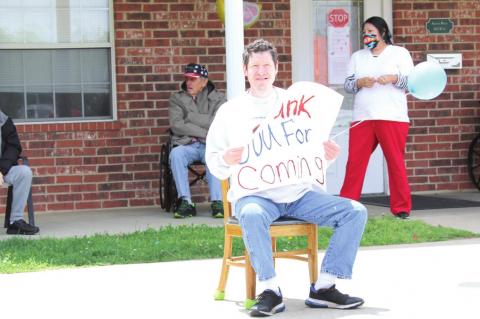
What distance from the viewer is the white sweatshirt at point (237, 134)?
5.69m

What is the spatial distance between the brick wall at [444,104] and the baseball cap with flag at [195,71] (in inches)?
99.1

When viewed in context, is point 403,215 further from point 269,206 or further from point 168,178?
point 269,206

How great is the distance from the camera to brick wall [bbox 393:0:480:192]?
36.9 feet

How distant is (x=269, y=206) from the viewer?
5629mm

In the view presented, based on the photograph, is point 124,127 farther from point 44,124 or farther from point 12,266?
point 12,266

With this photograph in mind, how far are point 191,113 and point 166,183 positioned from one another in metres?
0.76

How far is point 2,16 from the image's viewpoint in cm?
1017

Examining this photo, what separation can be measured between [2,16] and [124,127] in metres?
1.65

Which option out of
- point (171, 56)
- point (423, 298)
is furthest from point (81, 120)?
point (423, 298)

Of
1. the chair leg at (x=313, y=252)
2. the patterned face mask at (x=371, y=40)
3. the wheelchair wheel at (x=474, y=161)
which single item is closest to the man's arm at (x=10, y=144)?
the patterned face mask at (x=371, y=40)

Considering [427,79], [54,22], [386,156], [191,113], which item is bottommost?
[386,156]

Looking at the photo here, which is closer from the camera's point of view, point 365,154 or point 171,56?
point 365,154

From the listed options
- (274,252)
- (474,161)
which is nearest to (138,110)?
(474,161)

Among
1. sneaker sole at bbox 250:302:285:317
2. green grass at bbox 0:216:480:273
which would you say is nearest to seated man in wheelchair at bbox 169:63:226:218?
green grass at bbox 0:216:480:273
